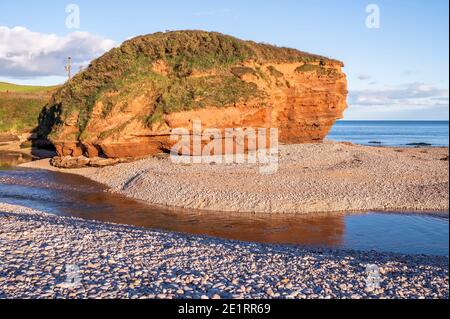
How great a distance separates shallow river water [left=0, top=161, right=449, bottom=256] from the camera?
14836 mm

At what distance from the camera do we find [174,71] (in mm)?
31469

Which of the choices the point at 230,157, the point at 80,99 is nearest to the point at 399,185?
the point at 230,157

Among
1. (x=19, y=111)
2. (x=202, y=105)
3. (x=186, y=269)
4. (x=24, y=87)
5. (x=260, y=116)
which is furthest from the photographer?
(x=24, y=87)

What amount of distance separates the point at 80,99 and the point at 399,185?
81.1 ft

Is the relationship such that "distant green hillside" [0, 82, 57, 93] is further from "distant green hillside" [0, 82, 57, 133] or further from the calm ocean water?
the calm ocean water

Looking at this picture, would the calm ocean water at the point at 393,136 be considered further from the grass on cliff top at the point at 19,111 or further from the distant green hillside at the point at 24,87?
the distant green hillside at the point at 24,87

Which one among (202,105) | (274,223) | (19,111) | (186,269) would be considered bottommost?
(274,223)

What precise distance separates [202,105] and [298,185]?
1074 centimetres

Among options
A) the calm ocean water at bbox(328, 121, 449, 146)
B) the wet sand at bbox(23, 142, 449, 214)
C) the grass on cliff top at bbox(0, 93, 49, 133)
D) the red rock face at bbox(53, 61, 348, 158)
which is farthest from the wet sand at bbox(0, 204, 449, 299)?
the calm ocean water at bbox(328, 121, 449, 146)

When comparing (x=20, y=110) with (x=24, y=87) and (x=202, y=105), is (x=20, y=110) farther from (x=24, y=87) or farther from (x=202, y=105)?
(x=202, y=105)

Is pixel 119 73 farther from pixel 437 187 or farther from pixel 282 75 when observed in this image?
pixel 437 187

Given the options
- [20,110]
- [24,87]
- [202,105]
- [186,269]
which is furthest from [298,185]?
[24,87]

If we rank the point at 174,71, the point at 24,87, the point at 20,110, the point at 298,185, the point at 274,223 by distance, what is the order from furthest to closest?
the point at 24,87 < the point at 20,110 < the point at 174,71 < the point at 298,185 < the point at 274,223

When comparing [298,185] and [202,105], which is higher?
[202,105]
